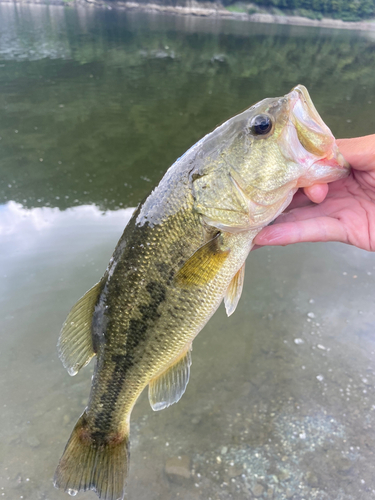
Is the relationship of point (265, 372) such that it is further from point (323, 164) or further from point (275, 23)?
point (275, 23)

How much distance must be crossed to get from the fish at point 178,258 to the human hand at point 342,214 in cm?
31

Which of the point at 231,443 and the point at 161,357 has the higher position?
the point at 161,357

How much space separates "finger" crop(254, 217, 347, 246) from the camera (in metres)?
2.28

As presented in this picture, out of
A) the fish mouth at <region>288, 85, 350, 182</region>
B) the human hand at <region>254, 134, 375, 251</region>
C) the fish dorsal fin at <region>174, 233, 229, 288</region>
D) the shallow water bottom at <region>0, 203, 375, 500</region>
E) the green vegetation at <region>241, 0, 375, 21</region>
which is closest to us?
the fish mouth at <region>288, 85, 350, 182</region>

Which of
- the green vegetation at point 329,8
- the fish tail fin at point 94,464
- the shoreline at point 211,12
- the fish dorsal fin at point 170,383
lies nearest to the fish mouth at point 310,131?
the fish dorsal fin at point 170,383

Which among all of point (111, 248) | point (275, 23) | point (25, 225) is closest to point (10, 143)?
point (25, 225)

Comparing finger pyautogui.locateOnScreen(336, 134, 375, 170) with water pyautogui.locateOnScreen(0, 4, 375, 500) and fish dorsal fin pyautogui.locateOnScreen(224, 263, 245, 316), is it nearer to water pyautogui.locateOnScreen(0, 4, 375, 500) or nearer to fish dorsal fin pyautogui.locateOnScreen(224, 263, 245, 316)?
fish dorsal fin pyautogui.locateOnScreen(224, 263, 245, 316)

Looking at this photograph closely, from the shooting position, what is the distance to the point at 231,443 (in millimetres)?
2939

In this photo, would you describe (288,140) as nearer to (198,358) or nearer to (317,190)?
(317,190)

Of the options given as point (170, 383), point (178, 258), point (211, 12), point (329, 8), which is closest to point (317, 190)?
point (178, 258)

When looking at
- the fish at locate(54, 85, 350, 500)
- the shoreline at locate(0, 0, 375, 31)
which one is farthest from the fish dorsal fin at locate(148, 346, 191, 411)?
the shoreline at locate(0, 0, 375, 31)

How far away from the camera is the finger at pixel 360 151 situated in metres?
2.20

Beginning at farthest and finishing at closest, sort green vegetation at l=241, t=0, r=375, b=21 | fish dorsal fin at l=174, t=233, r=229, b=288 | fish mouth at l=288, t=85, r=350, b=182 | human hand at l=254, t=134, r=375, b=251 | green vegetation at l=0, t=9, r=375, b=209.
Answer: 1. green vegetation at l=241, t=0, r=375, b=21
2. green vegetation at l=0, t=9, r=375, b=209
3. human hand at l=254, t=134, r=375, b=251
4. fish dorsal fin at l=174, t=233, r=229, b=288
5. fish mouth at l=288, t=85, r=350, b=182

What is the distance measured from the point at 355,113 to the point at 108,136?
30.8ft
